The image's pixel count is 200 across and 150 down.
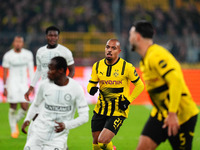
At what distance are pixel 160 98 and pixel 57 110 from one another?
1.30 metres

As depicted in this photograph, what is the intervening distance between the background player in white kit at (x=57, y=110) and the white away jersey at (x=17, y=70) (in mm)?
5526

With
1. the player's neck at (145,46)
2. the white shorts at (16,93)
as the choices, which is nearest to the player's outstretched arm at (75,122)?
the player's neck at (145,46)

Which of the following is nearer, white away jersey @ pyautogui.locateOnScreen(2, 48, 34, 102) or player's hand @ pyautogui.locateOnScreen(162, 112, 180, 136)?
player's hand @ pyautogui.locateOnScreen(162, 112, 180, 136)

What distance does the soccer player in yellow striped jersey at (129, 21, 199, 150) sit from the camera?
459 cm

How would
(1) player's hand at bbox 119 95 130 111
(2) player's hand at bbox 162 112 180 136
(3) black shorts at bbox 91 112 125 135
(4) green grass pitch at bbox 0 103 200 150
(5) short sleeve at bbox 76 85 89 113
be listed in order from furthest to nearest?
1. (4) green grass pitch at bbox 0 103 200 150
2. (1) player's hand at bbox 119 95 130 111
3. (3) black shorts at bbox 91 112 125 135
4. (5) short sleeve at bbox 76 85 89 113
5. (2) player's hand at bbox 162 112 180 136

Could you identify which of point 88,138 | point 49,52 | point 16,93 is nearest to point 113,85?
point 49,52

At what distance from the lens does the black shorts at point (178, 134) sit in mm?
4820

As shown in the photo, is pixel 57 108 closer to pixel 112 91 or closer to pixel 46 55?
pixel 112 91

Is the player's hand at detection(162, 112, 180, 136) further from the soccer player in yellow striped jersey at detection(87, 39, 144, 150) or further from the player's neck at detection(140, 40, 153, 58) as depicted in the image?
the soccer player in yellow striped jersey at detection(87, 39, 144, 150)

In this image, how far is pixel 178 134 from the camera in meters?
4.81

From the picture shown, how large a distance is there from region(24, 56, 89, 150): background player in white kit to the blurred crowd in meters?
14.8

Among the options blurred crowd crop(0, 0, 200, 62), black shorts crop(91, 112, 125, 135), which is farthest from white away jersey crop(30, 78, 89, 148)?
blurred crowd crop(0, 0, 200, 62)

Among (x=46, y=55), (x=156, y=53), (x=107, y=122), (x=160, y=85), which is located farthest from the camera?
(x=46, y=55)

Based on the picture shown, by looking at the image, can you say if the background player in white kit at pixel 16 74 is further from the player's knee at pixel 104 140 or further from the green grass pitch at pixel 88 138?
the player's knee at pixel 104 140
